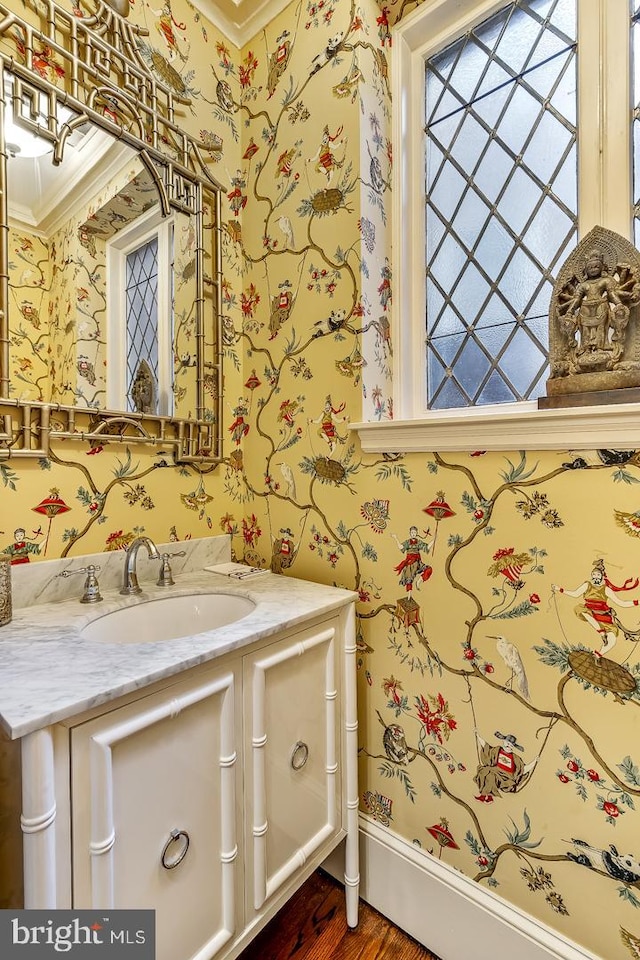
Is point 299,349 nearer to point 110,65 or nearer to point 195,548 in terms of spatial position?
point 195,548

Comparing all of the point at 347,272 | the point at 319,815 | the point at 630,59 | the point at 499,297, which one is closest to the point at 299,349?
the point at 347,272

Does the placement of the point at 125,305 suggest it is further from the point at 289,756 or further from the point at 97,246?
the point at 289,756

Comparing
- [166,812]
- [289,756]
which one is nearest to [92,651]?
[166,812]

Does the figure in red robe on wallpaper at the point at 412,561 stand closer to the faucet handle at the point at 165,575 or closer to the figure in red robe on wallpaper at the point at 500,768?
the figure in red robe on wallpaper at the point at 500,768

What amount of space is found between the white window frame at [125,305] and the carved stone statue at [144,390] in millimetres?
21

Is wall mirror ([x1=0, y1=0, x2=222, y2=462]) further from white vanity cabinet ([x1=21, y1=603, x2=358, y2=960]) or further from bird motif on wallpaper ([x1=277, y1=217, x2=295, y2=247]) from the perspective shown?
white vanity cabinet ([x1=21, y1=603, x2=358, y2=960])

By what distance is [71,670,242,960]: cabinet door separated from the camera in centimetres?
63

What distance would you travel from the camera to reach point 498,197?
1.12 meters

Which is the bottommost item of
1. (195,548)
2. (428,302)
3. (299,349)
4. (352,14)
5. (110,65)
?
(195,548)

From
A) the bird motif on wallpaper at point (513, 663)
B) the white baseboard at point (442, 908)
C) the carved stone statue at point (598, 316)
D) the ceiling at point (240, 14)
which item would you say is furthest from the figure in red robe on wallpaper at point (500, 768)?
the ceiling at point (240, 14)

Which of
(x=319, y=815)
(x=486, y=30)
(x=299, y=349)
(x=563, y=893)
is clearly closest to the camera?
(x=563, y=893)

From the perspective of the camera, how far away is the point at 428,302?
1249 mm

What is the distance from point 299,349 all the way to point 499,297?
0.55 m

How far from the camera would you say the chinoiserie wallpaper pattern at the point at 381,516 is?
870 mm
